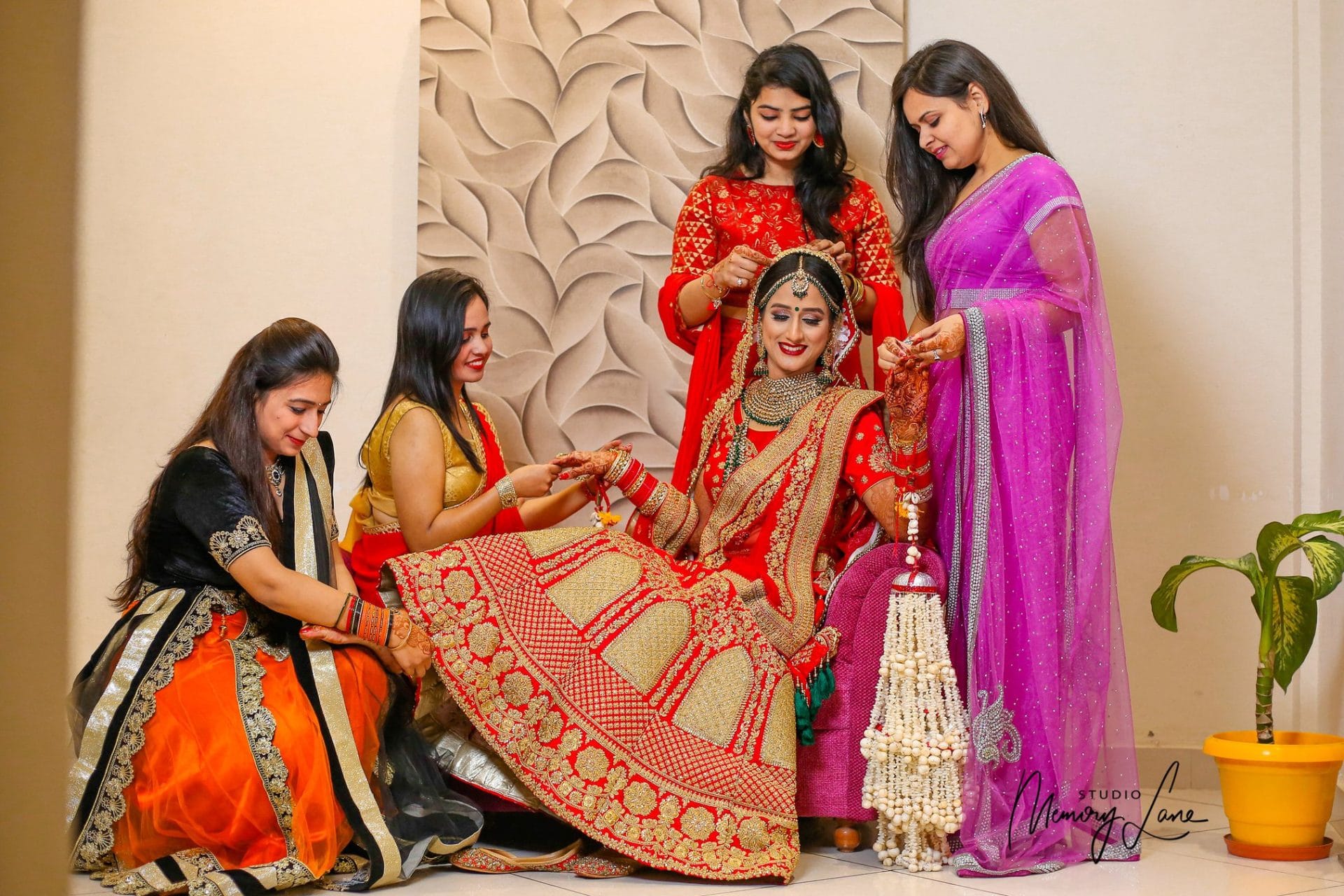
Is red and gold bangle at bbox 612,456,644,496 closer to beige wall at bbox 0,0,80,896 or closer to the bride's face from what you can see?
the bride's face

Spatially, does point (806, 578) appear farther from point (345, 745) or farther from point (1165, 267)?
point (1165, 267)

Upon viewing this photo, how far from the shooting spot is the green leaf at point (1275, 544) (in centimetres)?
318

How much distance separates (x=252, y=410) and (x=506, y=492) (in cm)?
69

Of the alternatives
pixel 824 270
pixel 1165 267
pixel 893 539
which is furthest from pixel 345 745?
pixel 1165 267

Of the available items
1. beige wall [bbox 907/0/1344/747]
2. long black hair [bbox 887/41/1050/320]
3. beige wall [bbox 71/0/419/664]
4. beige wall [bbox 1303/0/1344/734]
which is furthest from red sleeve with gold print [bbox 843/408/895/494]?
beige wall [bbox 71/0/419/664]

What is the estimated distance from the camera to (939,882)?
278cm

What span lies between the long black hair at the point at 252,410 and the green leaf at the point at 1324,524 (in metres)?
2.37

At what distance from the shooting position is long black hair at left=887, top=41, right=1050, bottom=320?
3.27 metres

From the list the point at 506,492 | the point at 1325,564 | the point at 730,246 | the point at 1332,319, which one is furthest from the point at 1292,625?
the point at 506,492

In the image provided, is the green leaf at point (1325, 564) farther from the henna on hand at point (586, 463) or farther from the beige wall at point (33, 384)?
the beige wall at point (33, 384)

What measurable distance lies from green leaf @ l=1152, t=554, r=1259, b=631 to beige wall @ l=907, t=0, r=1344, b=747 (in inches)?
33.0

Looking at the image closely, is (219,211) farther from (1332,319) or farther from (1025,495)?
(1332,319)

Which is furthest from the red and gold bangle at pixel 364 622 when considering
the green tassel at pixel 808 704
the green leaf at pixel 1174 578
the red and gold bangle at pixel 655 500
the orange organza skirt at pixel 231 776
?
the green leaf at pixel 1174 578

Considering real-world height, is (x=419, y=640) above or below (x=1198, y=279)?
below
